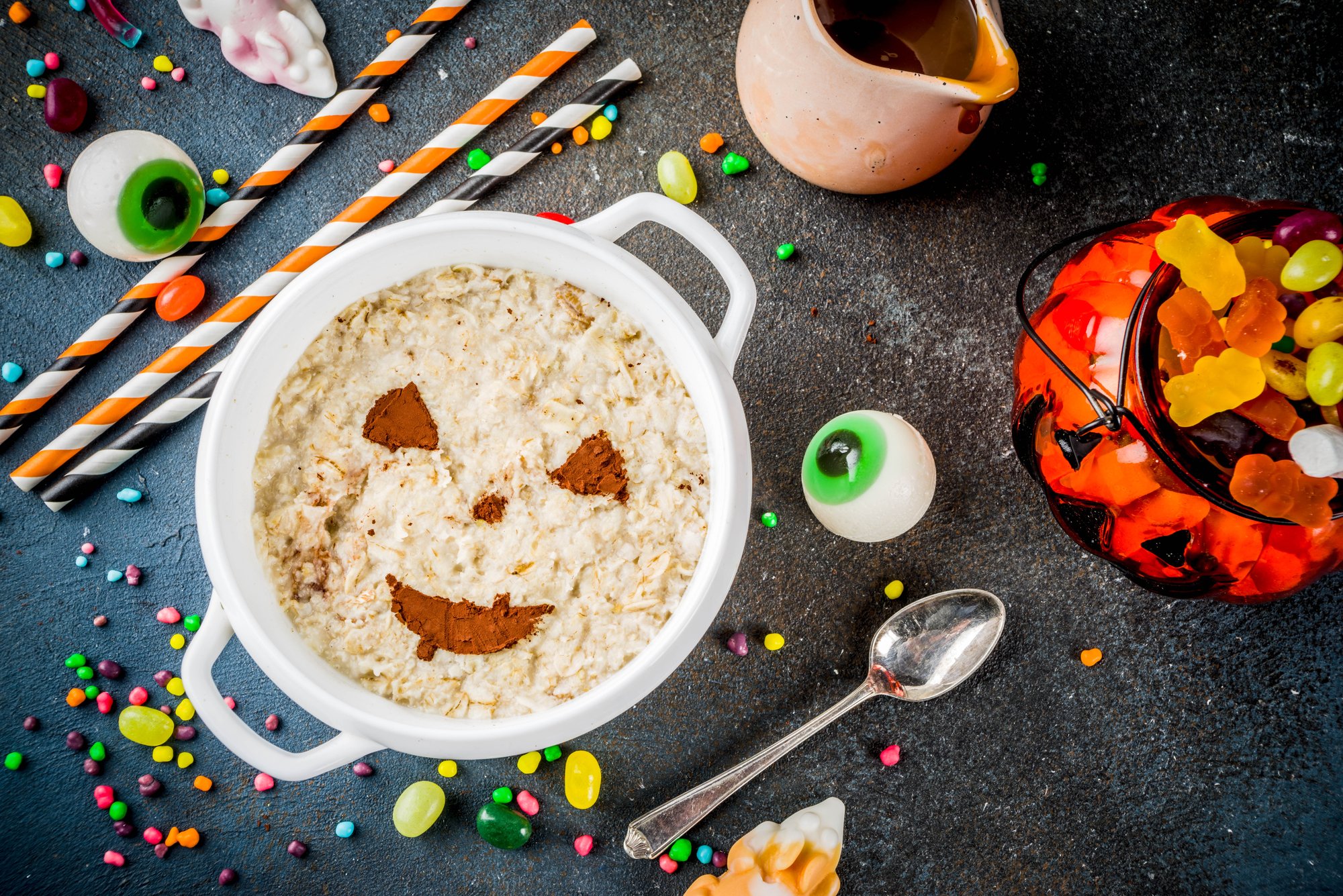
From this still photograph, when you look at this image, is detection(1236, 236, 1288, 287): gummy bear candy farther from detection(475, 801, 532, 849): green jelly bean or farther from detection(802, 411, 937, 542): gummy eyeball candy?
detection(475, 801, 532, 849): green jelly bean

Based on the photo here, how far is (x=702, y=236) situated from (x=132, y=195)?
895mm

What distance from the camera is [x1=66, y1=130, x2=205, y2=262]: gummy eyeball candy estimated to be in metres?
1.26

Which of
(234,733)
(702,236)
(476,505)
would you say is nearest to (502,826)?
(234,733)

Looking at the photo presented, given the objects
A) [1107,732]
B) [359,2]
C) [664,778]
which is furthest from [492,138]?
[1107,732]

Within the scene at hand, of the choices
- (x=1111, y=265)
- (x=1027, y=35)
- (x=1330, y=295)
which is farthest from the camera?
(x=1027, y=35)

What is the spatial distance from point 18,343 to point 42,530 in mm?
318

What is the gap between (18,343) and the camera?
1.38m

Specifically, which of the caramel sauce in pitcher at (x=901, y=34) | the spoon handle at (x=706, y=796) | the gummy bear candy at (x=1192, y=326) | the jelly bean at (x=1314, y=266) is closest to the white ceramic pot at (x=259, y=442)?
the spoon handle at (x=706, y=796)

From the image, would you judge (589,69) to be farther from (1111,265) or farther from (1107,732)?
(1107,732)

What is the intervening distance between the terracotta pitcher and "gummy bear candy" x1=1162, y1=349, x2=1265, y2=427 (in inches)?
16.5

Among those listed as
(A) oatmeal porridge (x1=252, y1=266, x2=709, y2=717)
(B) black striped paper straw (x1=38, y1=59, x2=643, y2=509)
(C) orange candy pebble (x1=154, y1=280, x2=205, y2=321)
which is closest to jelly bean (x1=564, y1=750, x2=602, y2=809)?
(A) oatmeal porridge (x1=252, y1=266, x2=709, y2=717)

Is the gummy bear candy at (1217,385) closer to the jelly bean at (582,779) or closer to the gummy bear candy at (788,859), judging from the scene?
the gummy bear candy at (788,859)

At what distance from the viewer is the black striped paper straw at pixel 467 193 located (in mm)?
1328

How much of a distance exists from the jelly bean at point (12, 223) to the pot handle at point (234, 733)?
727mm
